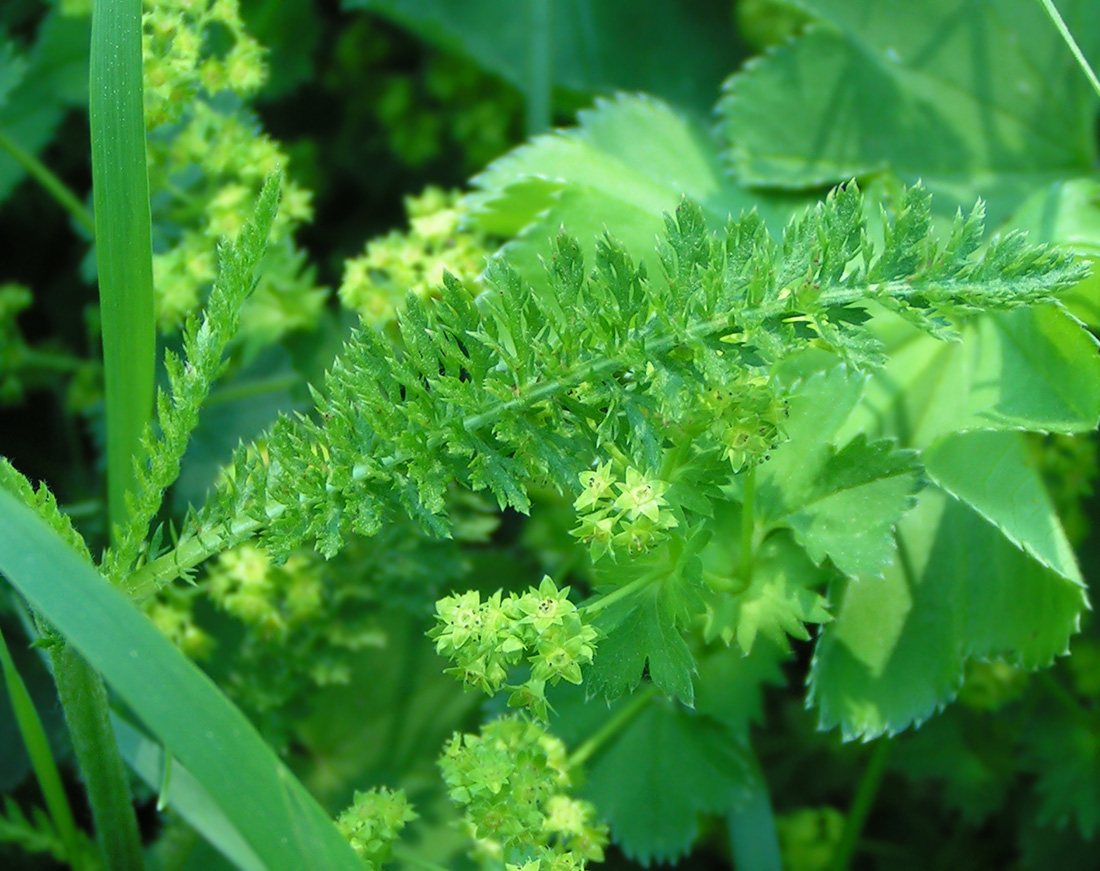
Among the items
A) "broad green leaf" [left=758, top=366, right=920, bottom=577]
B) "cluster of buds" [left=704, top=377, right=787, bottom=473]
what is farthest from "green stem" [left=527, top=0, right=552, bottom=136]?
"cluster of buds" [left=704, top=377, right=787, bottom=473]

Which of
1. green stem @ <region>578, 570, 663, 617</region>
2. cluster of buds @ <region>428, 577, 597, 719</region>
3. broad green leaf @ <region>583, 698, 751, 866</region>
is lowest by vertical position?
broad green leaf @ <region>583, 698, 751, 866</region>

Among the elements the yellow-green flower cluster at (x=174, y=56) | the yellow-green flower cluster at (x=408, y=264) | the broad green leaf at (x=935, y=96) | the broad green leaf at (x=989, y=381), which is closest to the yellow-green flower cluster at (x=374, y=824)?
the yellow-green flower cluster at (x=408, y=264)

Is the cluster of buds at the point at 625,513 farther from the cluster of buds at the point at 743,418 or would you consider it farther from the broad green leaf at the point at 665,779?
the broad green leaf at the point at 665,779

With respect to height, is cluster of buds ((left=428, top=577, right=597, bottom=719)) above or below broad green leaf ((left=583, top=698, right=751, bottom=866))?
above

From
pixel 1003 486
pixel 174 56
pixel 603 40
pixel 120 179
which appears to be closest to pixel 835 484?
pixel 1003 486

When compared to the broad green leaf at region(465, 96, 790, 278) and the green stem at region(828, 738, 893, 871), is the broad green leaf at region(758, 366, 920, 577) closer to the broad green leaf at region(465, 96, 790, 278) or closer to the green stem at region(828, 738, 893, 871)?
the broad green leaf at region(465, 96, 790, 278)

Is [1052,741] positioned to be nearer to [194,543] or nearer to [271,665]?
[271,665]
